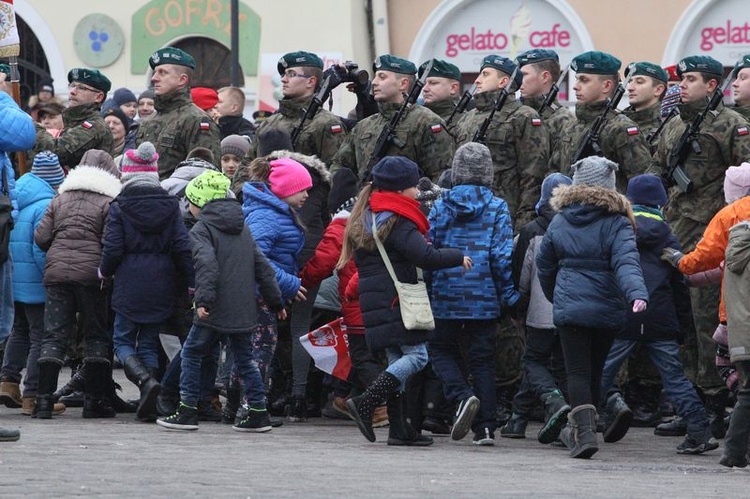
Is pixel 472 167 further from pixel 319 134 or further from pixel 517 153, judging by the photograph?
pixel 319 134

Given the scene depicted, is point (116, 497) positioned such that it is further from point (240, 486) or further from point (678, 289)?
point (678, 289)

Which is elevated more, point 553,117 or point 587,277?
point 553,117

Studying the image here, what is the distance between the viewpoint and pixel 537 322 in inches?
460

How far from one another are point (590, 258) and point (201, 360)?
97.0 inches

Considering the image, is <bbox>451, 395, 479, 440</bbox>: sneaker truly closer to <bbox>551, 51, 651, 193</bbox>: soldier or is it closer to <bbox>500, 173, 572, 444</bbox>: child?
<bbox>500, 173, 572, 444</bbox>: child

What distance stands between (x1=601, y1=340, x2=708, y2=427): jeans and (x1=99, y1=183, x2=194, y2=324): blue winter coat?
8.73ft

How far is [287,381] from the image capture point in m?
13.1

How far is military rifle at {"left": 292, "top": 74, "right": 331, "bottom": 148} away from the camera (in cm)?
1427

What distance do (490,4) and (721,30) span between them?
11.7 ft

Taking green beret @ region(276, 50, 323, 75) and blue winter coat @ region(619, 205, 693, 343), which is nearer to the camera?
blue winter coat @ region(619, 205, 693, 343)

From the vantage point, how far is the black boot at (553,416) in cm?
1127

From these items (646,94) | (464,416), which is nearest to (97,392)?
(464,416)

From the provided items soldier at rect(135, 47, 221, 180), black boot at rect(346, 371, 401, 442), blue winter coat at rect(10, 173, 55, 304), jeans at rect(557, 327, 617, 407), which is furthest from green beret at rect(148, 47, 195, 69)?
jeans at rect(557, 327, 617, 407)

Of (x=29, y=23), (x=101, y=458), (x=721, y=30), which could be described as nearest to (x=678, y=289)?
(x=101, y=458)
